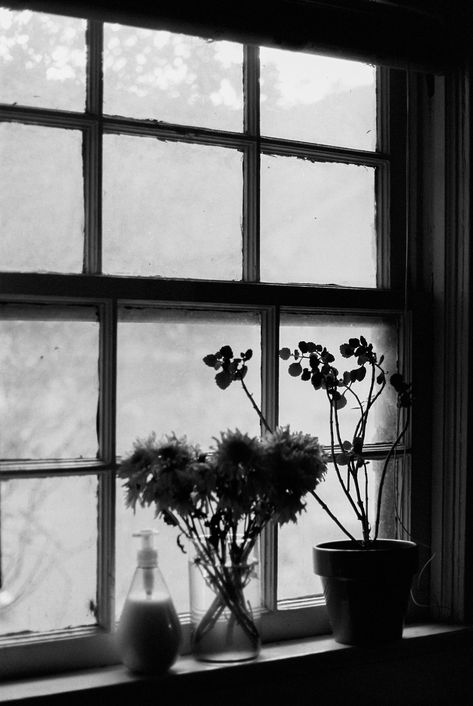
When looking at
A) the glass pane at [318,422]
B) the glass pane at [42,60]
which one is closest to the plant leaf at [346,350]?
the glass pane at [318,422]

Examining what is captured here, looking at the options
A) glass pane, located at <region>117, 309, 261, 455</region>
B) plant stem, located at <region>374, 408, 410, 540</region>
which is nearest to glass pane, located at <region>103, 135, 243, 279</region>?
glass pane, located at <region>117, 309, 261, 455</region>

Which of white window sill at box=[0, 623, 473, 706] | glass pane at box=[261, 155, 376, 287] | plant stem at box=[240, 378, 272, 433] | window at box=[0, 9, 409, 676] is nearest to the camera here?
white window sill at box=[0, 623, 473, 706]

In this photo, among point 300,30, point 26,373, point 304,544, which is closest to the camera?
point 26,373

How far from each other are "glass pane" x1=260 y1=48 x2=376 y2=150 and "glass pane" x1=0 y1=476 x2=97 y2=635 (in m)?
0.90

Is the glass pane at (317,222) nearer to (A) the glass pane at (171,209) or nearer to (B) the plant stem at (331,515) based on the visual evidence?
(A) the glass pane at (171,209)

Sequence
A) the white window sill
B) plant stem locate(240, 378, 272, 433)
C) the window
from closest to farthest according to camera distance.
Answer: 1. the white window sill
2. the window
3. plant stem locate(240, 378, 272, 433)

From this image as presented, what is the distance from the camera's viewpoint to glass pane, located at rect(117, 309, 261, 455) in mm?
1816

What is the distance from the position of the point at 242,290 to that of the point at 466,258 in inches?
21.1

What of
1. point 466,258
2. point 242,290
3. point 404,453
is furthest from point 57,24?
point 404,453

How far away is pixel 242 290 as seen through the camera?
1.90 m

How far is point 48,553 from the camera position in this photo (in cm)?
172

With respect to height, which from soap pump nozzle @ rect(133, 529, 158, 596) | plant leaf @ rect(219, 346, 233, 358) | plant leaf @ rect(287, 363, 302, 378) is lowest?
soap pump nozzle @ rect(133, 529, 158, 596)

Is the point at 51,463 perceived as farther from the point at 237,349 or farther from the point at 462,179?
the point at 462,179

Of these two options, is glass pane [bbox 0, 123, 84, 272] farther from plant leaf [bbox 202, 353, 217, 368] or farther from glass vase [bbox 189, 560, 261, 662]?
glass vase [bbox 189, 560, 261, 662]
